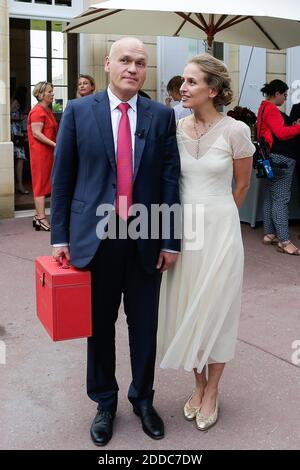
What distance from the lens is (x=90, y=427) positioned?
10.9ft

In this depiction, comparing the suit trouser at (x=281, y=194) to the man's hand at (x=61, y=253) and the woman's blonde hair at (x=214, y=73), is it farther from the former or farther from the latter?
the man's hand at (x=61, y=253)

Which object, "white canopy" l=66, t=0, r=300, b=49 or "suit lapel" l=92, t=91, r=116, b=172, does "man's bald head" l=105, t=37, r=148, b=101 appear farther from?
"white canopy" l=66, t=0, r=300, b=49

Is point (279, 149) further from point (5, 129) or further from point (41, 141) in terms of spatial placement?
point (5, 129)

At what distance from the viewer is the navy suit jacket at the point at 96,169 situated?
119 inches

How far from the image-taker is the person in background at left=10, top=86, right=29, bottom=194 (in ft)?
35.0

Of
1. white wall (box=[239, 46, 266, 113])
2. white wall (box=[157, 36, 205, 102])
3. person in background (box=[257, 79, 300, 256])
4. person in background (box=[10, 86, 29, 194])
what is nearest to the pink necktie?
person in background (box=[257, 79, 300, 256])

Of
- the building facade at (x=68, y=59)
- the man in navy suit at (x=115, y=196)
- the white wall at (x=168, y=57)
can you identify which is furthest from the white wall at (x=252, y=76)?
the man in navy suit at (x=115, y=196)

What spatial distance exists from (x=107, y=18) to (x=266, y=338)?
4.81 m

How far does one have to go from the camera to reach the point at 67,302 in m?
3.01

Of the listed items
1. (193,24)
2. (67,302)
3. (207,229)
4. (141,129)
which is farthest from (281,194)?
(67,302)

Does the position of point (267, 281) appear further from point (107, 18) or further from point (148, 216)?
point (107, 18)

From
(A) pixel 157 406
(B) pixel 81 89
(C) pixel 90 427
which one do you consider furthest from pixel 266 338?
(B) pixel 81 89

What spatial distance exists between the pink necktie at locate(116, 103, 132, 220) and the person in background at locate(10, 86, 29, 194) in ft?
25.6

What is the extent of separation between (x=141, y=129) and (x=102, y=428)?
147cm
